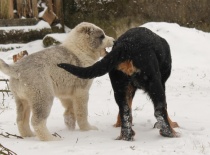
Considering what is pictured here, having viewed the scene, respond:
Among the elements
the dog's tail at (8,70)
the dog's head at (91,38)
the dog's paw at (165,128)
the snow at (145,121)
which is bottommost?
the snow at (145,121)

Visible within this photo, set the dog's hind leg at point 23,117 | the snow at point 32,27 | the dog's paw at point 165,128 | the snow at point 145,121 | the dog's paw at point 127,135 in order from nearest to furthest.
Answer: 1. the snow at point 145,121
2. the dog's paw at point 165,128
3. the dog's paw at point 127,135
4. the dog's hind leg at point 23,117
5. the snow at point 32,27

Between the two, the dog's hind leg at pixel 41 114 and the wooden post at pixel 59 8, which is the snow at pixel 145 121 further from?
the wooden post at pixel 59 8

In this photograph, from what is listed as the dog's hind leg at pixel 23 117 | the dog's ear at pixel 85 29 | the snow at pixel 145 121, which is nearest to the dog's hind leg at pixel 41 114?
the snow at pixel 145 121

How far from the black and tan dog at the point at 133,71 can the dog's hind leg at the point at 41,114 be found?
2.02 ft

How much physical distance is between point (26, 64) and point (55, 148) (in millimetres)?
1182

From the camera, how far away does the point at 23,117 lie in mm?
5711

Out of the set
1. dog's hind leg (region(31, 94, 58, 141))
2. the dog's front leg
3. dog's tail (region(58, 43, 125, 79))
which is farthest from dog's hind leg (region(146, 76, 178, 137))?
dog's hind leg (region(31, 94, 58, 141))

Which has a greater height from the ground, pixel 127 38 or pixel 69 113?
pixel 127 38

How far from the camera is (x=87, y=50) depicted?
6156 mm

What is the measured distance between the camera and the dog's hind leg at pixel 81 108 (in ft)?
19.3

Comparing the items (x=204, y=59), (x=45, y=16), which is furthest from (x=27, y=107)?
(x=45, y=16)

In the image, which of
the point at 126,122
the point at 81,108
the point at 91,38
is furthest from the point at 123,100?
the point at 91,38

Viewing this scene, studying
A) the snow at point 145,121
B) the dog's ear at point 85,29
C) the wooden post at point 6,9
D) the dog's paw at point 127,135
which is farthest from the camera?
the wooden post at point 6,9

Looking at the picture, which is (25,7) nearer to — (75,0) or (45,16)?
(45,16)
